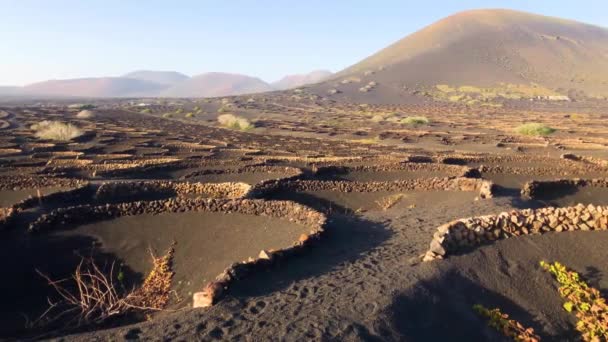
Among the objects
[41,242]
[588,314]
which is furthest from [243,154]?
[588,314]

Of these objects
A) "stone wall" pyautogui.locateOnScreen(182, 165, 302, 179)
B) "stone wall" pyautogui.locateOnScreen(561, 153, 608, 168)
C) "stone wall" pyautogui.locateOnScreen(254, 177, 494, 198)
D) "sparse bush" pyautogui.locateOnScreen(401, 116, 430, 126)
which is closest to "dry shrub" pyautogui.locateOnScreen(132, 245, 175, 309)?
"stone wall" pyautogui.locateOnScreen(254, 177, 494, 198)

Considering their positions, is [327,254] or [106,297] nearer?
[106,297]

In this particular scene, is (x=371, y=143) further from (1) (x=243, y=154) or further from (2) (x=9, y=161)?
(2) (x=9, y=161)

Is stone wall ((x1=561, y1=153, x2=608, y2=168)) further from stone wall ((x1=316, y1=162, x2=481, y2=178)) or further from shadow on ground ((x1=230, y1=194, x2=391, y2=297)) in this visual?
shadow on ground ((x1=230, y1=194, x2=391, y2=297))

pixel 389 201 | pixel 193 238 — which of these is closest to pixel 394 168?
pixel 389 201

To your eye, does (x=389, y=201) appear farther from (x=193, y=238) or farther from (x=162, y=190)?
(x=162, y=190)

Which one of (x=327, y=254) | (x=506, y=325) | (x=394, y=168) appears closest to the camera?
(x=506, y=325)
